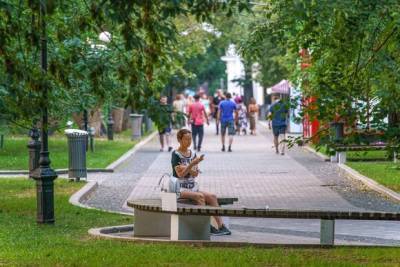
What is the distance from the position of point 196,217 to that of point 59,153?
18662 millimetres

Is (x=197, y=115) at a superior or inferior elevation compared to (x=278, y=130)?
superior

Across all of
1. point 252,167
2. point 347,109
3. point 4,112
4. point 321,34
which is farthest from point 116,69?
point 252,167

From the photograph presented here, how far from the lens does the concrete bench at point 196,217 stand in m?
11.2

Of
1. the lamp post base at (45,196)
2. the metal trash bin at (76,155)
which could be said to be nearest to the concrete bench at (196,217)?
the lamp post base at (45,196)

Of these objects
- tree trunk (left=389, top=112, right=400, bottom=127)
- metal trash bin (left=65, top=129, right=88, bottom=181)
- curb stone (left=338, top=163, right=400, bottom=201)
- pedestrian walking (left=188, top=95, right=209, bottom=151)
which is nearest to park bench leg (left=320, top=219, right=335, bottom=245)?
tree trunk (left=389, top=112, right=400, bottom=127)

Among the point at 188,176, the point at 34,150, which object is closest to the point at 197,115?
the point at 34,150

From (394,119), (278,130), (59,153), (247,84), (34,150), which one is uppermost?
(247,84)

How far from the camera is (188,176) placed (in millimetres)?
12664

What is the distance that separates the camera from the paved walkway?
1355 cm

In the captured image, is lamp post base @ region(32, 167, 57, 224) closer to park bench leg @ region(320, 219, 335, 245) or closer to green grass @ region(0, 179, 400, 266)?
green grass @ region(0, 179, 400, 266)

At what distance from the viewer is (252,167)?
87.0 feet

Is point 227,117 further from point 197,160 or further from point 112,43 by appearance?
point 112,43

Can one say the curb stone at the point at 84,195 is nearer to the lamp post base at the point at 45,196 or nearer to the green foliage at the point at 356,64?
the lamp post base at the point at 45,196

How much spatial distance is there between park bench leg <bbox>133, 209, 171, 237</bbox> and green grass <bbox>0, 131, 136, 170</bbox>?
41.3 feet
